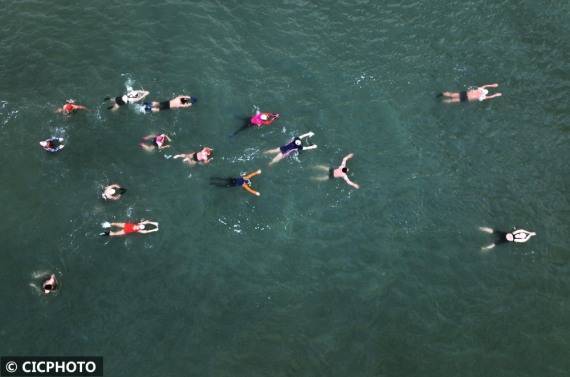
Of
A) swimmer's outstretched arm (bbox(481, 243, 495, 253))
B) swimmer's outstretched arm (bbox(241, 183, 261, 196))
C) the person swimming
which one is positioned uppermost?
swimmer's outstretched arm (bbox(241, 183, 261, 196))

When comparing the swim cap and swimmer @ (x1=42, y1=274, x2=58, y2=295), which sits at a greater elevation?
the swim cap

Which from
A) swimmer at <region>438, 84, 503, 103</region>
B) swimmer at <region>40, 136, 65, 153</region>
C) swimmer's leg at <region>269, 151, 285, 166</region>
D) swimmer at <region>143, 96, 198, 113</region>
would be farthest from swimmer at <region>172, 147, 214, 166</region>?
swimmer at <region>438, 84, 503, 103</region>

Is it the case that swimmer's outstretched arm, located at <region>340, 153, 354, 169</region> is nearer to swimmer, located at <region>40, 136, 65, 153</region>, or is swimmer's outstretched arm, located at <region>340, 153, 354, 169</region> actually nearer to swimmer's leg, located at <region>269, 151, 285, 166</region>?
swimmer's leg, located at <region>269, 151, 285, 166</region>

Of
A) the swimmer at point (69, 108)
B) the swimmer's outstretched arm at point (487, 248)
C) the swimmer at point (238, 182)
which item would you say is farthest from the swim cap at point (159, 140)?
the swimmer's outstretched arm at point (487, 248)

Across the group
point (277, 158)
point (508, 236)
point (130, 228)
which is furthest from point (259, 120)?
point (508, 236)

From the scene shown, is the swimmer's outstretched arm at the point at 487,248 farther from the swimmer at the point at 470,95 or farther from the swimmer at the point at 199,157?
the swimmer at the point at 199,157

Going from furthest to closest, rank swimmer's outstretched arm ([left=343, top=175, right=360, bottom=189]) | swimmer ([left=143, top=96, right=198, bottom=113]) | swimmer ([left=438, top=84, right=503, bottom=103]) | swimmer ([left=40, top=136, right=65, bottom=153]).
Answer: swimmer ([left=438, top=84, right=503, bottom=103]) < swimmer ([left=143, top=96, right=198, bottom=113]) < swimmer ([left=40, top=136, right=65, bottom=153]) < swimmer's outstretched arm ([left=343, top=175, right=360, bottom=189])
